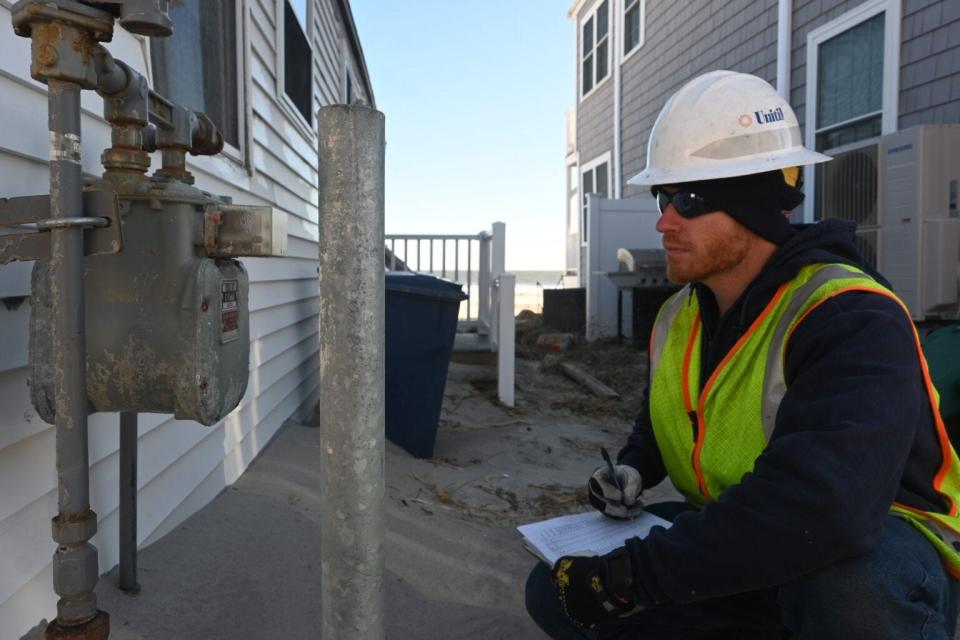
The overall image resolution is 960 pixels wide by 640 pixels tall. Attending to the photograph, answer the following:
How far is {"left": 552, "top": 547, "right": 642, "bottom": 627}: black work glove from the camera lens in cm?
165

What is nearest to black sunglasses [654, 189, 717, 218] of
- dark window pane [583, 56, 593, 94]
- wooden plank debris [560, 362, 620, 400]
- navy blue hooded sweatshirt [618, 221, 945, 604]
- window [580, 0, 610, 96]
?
navy blue hooded sweatshirt [618, 221, 945, 604]

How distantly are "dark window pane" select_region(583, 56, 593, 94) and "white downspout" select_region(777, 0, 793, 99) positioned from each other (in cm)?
779

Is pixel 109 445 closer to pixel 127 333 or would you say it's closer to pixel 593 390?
pixel 127 333

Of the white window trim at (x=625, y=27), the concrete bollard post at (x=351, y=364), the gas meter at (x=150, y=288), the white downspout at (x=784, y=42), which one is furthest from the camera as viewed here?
the white window trim at (x=625, y=27)

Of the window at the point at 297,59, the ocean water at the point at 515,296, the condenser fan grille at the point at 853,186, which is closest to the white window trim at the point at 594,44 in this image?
the ocean water at the point at 515,296

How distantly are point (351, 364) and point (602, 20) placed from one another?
1490 centimetres

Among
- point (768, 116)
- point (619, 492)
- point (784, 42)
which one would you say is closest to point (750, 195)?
point (768, 116)

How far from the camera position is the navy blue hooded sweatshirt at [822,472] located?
143cm

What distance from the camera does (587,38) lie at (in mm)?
15625

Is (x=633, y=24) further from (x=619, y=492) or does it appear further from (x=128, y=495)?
(x=128, y=495)

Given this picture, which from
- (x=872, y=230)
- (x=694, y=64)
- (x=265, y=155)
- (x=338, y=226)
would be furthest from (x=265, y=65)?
(x=694, y=64)

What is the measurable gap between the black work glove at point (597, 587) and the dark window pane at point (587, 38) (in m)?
15.1

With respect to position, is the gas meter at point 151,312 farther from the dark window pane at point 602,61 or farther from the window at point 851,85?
the dark window pane at point 602,61

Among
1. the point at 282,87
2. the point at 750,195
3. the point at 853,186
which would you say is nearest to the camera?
the point at 750,195
